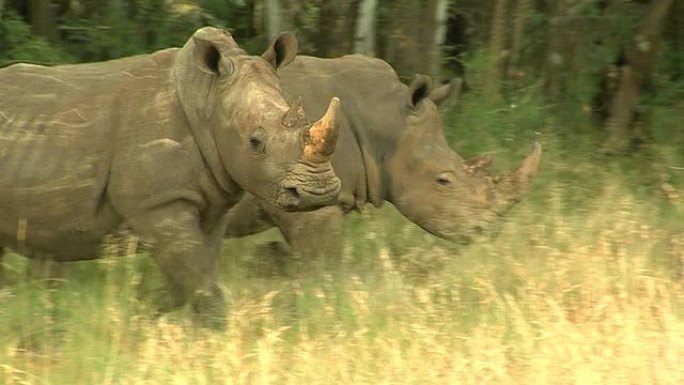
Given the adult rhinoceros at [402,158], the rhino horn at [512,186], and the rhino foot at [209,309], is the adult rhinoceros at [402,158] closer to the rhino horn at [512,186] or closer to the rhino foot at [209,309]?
the rhino horn at [512,186]

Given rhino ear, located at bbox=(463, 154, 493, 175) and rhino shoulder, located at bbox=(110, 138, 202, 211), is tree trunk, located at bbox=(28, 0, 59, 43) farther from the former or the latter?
rhino shoulder, located at bbox=(110, 138, 202, 211)

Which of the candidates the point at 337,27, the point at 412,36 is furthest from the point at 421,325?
the point at 337,27

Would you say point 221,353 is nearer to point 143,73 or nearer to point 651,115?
point 143,73

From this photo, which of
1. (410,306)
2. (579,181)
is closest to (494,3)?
(579,181)

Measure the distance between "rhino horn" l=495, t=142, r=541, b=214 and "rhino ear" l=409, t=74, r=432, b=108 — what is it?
0.66m

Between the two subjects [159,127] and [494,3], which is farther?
[494,3]

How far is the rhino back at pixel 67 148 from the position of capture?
22.3ft

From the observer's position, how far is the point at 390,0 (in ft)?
35.1

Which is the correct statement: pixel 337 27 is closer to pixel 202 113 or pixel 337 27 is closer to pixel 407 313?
pixel 202 113

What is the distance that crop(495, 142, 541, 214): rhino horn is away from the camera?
821cm

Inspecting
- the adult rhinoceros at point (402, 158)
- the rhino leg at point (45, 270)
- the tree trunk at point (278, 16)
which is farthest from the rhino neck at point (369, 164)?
the tree trunk at point (278, 16)

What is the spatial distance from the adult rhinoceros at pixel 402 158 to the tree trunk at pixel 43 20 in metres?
3.26

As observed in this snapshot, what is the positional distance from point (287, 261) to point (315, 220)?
476mm

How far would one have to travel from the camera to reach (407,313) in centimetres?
682
